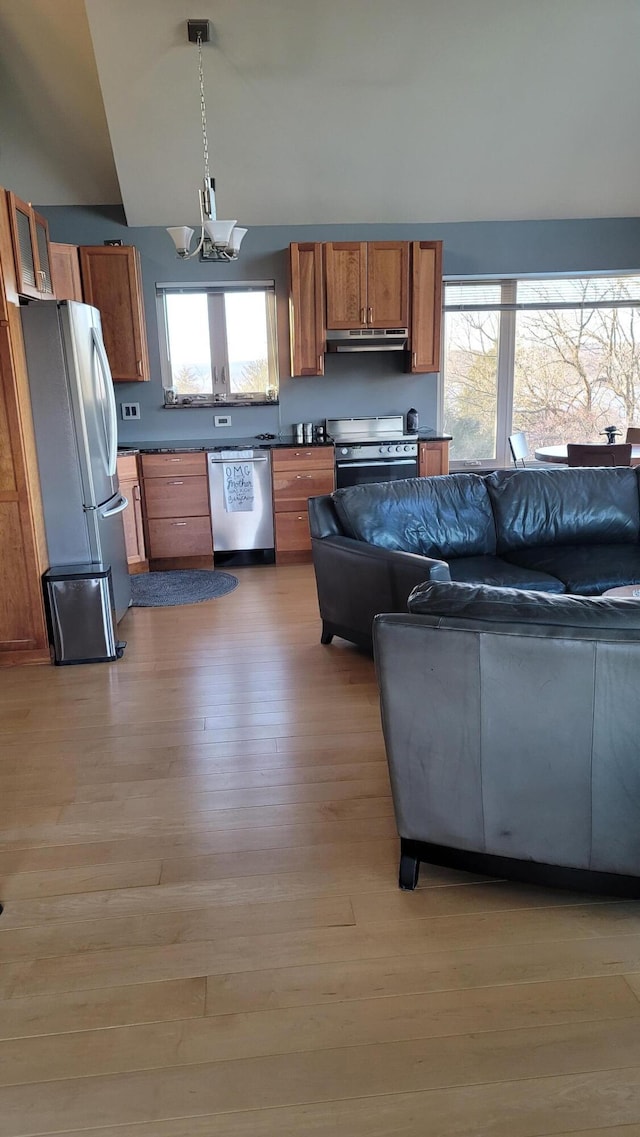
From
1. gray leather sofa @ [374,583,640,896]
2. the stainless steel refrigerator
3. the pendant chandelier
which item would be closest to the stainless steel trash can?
the stainless steel refrigerator

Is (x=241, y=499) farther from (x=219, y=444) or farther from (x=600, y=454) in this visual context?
(x=600, y=454)

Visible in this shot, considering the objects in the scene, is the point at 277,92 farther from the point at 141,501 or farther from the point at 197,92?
the point at 141,501

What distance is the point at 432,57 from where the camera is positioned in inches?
184

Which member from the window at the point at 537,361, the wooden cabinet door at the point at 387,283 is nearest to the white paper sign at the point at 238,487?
the wooden cabinet door at the point at 387,283

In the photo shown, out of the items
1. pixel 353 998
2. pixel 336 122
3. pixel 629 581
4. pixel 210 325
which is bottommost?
pixel 353 998

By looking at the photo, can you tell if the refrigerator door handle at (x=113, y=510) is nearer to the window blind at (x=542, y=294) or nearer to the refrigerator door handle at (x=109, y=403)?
the refrigerator door handle at (x=109, y=403)

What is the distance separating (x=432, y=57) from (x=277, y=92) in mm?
1001

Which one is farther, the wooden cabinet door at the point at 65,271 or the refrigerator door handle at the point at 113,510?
the wooden cabinet door at the point at 65,271

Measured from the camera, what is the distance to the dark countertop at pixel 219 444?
5660 millimetres

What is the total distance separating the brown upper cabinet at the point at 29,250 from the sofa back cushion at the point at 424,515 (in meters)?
1.94

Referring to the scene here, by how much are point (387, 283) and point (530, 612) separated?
15.3 feet

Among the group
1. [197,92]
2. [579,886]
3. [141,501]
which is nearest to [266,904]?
[579,886]

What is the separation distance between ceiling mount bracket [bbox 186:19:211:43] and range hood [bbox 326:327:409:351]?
2071 millimetres

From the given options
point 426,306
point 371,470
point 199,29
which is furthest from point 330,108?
point 371,470
